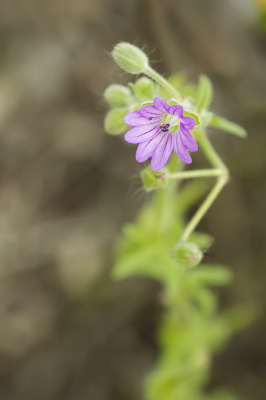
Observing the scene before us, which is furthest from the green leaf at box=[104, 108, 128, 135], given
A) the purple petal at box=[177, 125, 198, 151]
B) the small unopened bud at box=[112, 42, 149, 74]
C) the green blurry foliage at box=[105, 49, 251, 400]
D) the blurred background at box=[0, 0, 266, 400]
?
the blurred background at box=[0, 0, 266, 400]

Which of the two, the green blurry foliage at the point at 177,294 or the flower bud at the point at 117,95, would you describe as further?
the green blurry foliage at the point at 177,294

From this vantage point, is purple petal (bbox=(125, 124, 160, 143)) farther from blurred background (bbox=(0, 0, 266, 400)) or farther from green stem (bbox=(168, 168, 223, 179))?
blurred background (bbox=(0, 0, 266, 400))

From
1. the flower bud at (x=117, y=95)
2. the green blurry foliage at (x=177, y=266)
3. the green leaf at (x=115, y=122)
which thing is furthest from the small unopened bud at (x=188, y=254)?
the flower bud at (x=117, y=95)

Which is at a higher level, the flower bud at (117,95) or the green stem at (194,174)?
the flower bud at (117,95)

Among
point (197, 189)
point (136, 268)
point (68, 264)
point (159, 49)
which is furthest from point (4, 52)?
point (136, 268)

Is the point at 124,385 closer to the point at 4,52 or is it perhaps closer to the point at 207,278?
the point at 207,278

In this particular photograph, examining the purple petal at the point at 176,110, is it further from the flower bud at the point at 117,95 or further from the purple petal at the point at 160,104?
the flower bud at the point at 117,95

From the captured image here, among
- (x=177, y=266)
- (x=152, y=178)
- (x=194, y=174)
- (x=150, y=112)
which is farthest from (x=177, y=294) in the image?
(x=150, y=112)
